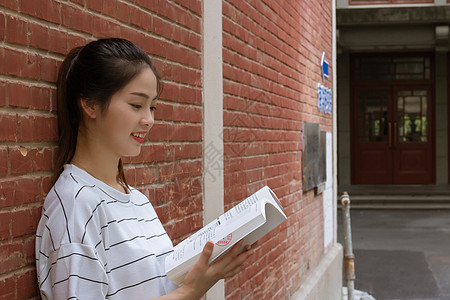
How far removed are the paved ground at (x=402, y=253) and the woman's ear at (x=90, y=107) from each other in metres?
6.72

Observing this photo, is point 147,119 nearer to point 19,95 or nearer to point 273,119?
point 19,95

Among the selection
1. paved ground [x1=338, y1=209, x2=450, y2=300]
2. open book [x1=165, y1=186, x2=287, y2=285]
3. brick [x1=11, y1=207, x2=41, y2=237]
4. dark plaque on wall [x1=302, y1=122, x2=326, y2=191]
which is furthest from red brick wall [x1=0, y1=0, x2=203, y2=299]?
paved ground [x1=338, y1=209, x2=450, y2=300]

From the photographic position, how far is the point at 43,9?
201cm

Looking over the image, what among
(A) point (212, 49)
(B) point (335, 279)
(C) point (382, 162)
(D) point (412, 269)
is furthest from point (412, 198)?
(A) point (212, 49)

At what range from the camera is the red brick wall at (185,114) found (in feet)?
6.20

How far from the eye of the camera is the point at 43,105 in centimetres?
201

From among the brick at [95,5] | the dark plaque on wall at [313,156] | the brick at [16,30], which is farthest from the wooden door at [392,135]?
the brick at [16,30]

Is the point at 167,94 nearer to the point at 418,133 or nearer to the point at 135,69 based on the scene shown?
the point at 135,69

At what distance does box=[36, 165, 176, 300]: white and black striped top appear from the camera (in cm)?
171

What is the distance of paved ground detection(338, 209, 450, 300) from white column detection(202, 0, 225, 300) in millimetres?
4883

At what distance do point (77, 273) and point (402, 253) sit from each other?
9.80 meters

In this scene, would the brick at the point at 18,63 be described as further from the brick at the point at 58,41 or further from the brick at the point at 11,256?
the brick at the point at 11,256

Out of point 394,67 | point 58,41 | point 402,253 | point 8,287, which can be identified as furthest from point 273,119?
point 394,67

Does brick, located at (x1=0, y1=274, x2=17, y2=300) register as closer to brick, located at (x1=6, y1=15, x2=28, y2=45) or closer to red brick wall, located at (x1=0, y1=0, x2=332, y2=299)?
red brick wall, located at (x1=0, y1=0, x2=332, y2=299)
